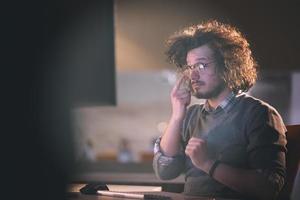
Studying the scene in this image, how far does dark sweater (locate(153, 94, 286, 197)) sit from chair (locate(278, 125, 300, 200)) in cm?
2

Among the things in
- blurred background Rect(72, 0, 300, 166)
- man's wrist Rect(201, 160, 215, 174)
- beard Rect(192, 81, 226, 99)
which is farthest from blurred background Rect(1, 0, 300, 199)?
man's wrist Rect(201, 160, 215, 174)

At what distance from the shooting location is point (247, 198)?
4.50 ft

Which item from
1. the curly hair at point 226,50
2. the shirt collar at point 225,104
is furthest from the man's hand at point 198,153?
the curly hair at point 226,50

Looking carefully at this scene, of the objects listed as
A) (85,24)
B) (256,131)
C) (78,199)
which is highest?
(85,24)

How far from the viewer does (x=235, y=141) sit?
139 cm

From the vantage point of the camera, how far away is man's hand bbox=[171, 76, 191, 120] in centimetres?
148

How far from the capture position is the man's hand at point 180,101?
1479 millimetres

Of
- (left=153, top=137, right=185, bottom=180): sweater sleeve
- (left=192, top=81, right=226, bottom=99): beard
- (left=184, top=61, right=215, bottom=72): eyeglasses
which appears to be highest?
(left=184, top=61, right=215, bottom=72): eyeglasses

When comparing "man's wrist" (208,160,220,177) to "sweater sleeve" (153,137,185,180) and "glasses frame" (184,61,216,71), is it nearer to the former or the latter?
"sweater sleeve" (153,137,185,180)

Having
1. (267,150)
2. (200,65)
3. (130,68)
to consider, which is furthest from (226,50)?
(130,68)

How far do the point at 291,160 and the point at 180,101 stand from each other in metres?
0.41

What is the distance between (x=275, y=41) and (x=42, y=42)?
116 centimetres

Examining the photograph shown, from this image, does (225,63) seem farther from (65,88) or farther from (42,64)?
(42,64)

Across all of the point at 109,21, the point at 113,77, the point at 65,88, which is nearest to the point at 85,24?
the point at 109,21
